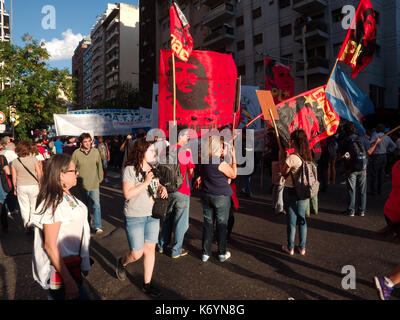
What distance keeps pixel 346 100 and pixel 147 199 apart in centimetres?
534

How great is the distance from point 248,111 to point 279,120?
7254 mm

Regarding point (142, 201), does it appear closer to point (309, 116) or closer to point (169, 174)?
point (169, 174)

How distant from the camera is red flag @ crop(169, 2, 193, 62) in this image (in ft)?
16.3

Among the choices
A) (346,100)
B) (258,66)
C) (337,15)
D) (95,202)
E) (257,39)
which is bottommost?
(95,202)

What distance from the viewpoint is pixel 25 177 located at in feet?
16.5

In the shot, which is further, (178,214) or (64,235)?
(178,214)

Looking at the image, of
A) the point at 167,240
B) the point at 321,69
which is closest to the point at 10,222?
the point at 167,240

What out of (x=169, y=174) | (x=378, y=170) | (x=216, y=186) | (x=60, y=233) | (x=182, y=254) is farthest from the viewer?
(x=378, y=170)

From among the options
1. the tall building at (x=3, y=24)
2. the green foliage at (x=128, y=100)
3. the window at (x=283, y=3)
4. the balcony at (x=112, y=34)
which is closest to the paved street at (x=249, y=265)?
the window at (x=283, y=3)

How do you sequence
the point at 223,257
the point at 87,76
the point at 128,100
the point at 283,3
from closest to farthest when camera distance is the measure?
the point at 223,257 → the point at 283,3 → the point at 128,100 → the point at 87,76

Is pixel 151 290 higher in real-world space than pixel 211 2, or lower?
lower

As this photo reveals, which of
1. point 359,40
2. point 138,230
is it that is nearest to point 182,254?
point 138,230

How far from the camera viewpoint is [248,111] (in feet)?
41.6

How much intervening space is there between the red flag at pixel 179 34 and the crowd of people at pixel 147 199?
174cm
